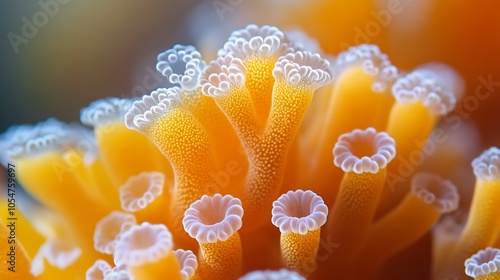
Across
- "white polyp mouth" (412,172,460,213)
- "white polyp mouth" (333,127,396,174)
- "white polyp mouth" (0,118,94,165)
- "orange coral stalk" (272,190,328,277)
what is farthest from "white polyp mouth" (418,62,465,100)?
"white polyp mouth" (0,118,94,165)

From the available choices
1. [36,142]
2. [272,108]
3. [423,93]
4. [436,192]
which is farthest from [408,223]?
[36,142]

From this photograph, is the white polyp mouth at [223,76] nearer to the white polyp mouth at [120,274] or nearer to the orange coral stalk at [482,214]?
the white polyp mouth at [120,274]

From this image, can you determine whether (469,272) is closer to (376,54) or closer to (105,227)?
(376,54)

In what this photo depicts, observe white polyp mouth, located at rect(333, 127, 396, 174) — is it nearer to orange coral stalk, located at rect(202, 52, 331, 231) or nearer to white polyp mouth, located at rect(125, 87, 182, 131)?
orange coral stalk, located at rect(202, 52, 331, 231)

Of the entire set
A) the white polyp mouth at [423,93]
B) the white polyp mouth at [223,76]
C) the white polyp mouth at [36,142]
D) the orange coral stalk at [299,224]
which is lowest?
the orange coral stalk at [299,224]

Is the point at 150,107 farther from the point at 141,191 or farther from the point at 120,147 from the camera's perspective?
the point at 120,147

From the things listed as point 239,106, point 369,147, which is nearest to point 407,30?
point 369,147

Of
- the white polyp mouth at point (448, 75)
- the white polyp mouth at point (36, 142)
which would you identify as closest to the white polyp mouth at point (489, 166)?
the white polyp mouth at point (448, 75)
